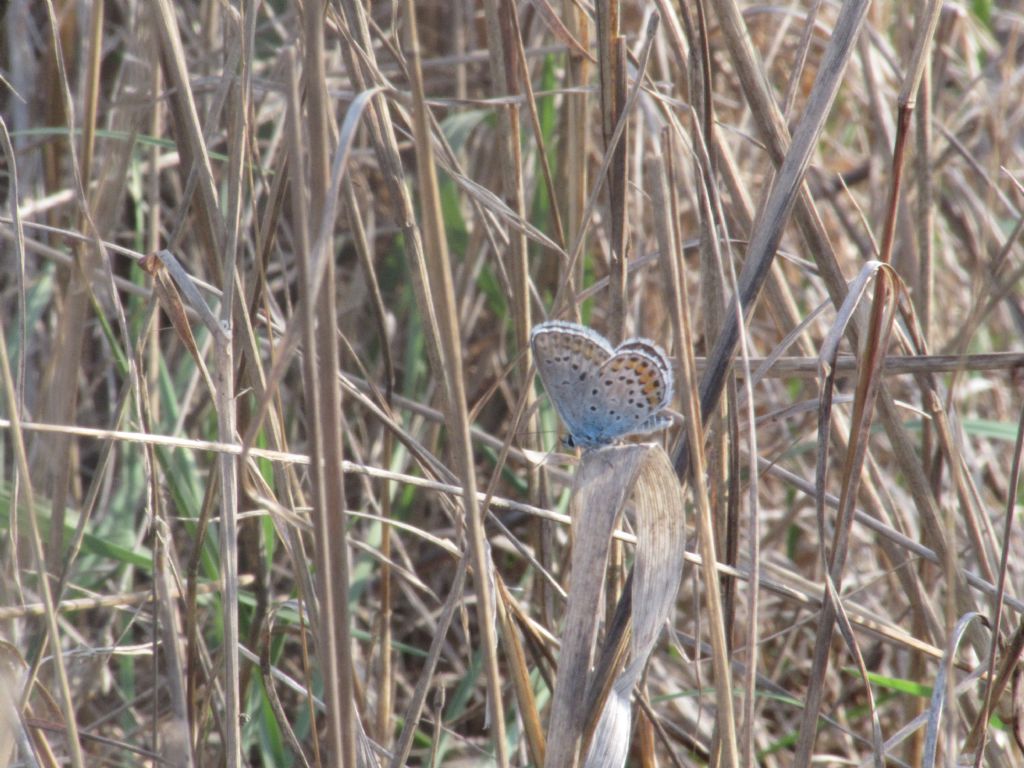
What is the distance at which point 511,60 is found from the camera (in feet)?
4.53

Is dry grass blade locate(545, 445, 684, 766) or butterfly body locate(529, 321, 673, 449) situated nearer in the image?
dry grass blade locate(545, 445, 684, 766)

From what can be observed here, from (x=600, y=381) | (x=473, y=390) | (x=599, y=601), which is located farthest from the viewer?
(x=473, y=390)

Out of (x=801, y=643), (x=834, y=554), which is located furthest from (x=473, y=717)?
(x=834, y=554)

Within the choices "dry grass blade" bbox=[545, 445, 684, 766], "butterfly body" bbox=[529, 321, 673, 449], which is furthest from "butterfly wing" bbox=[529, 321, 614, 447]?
"dry grass blade" bbox=[545, 445, 684, 766]

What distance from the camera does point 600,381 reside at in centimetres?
144

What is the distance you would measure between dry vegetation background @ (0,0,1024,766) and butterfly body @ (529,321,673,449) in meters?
0.06

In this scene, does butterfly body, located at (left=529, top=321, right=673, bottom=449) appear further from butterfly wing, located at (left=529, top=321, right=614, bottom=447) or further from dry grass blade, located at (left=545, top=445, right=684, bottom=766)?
dry grass blade, located at (left=545, top=445, right=684, bottom=766)

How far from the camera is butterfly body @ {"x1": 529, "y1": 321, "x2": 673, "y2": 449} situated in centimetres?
131

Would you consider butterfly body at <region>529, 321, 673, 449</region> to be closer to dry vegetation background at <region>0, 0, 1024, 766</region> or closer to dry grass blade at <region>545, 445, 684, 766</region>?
dry vegetation background at <region>0, 0, 1024, 766</region>

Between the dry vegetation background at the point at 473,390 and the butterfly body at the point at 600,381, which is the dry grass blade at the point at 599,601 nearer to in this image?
the dry vegetation background at the point at 473,390

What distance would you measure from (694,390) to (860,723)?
59.7 inches

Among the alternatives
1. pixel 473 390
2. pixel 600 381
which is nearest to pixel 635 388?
pixel 600 381

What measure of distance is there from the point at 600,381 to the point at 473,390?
0.93m

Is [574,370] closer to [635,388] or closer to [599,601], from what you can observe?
[635,388]
